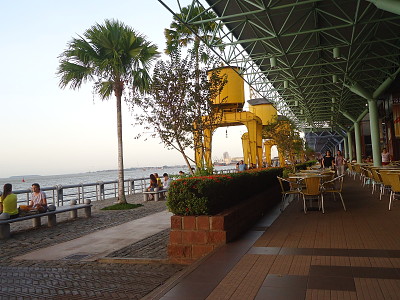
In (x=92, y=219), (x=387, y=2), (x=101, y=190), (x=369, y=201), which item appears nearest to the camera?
(x=387, y=2)

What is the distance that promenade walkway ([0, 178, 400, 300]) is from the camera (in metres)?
3.27

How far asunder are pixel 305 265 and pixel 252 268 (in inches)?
24.3

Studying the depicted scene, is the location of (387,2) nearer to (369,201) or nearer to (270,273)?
(369,201)

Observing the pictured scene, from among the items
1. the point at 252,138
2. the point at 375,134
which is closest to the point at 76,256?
the point at 375,134

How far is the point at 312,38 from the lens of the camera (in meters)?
14.6

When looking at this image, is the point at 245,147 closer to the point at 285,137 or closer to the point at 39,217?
the point at 285,137

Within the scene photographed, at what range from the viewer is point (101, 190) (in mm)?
17250

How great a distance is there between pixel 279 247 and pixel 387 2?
594 cm

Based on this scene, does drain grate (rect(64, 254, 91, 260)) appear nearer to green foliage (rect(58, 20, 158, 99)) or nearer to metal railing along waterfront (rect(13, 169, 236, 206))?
metal railing along waterfront (rect(13, 169, 236, 206))

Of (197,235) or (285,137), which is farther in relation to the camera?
(285,137)

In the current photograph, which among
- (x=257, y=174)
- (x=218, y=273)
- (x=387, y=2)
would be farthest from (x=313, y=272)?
(x=387, y=2)

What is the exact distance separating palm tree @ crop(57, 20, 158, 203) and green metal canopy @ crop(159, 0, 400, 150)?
3.17m

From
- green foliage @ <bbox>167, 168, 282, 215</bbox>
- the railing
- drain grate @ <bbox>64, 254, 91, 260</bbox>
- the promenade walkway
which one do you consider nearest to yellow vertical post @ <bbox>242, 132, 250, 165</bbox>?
the railing

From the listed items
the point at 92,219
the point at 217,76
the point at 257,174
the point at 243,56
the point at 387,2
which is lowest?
the point at 92,219
